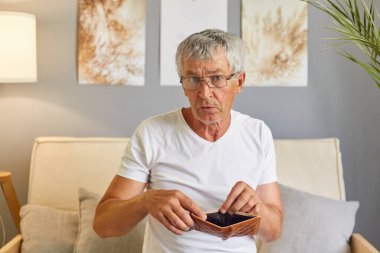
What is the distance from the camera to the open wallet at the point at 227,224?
1.48m

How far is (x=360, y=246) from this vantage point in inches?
89.1

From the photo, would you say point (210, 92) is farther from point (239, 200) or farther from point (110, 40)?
point (110, 40)

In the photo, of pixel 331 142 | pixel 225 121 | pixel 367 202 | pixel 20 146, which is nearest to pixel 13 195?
pixel 20 146

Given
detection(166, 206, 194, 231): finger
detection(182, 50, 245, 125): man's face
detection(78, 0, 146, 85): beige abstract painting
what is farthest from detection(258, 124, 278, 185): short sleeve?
detection(78, 0, 146, 85): beige abstract painting

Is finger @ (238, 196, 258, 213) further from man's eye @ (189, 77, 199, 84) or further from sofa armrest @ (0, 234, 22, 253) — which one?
sofa armrest @ (0, 234, 22, 253)

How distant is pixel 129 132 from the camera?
288 cm

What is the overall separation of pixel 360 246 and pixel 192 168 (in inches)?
35.2

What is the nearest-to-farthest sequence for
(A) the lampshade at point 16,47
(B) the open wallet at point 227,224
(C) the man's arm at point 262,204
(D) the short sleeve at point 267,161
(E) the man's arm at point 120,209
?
(B) the open wallet at point 227,224, (C) the man's arm at point 262,204, (E) the man's arm at point 120,209, (D) the short sleeve at point 267,161, (A) the lampshade at point 16,47

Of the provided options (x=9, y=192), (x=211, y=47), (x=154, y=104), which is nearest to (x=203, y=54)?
(x=211, y=47)

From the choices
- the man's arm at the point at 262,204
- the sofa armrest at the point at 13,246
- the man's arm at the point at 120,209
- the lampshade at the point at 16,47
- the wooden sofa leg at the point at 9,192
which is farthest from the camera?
the wooden sofa leg at the point at 9,192

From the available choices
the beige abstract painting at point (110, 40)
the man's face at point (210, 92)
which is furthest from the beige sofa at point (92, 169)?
the man's face at point (210, 92)

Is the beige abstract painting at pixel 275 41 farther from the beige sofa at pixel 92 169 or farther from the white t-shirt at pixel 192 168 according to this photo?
the white t-shirt at pixel 192 168

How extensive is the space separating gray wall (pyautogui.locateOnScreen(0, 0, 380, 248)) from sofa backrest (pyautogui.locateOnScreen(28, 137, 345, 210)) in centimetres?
27

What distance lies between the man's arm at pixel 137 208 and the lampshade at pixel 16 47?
95 centimetres
